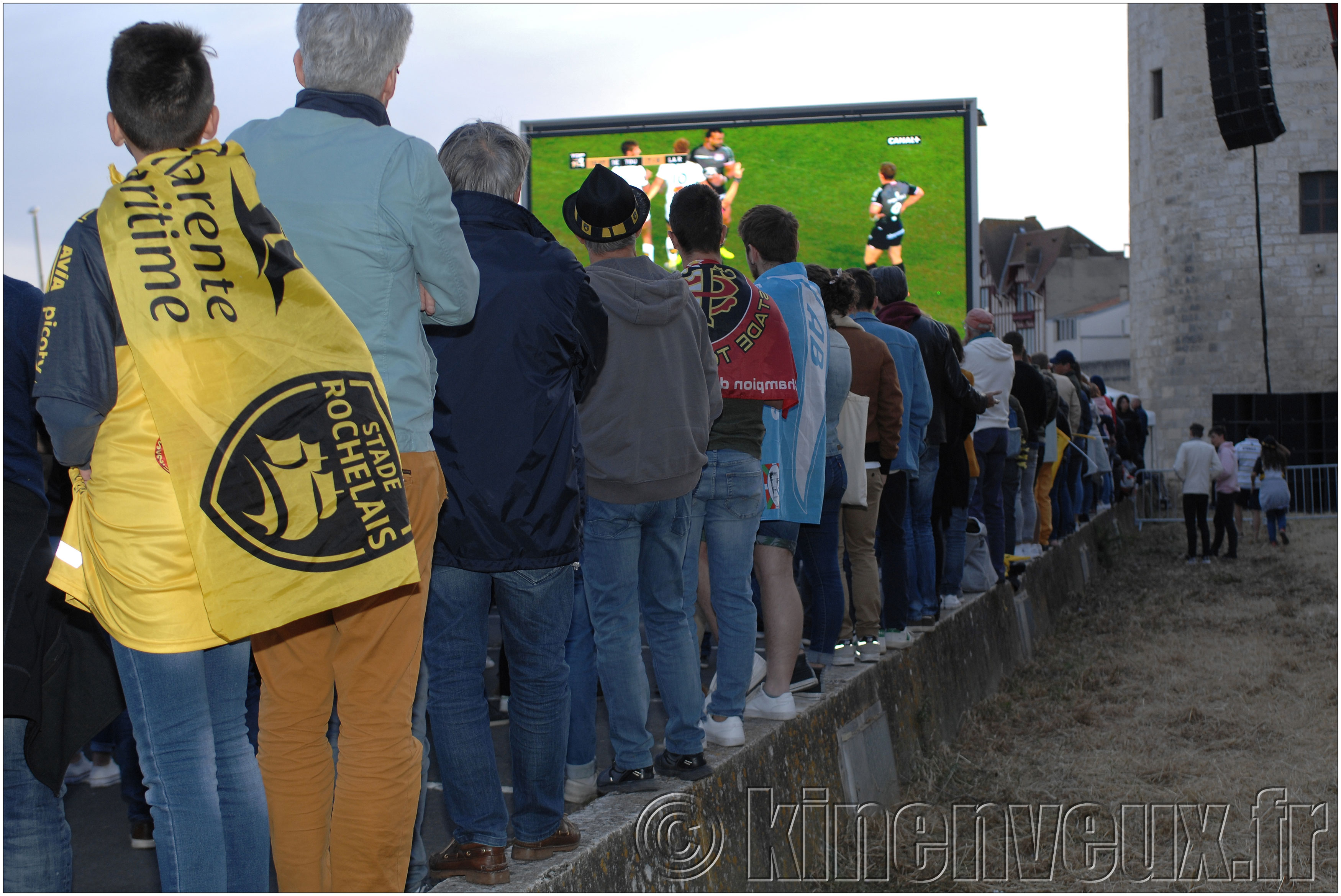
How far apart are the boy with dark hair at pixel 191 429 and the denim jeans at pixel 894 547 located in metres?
4.41

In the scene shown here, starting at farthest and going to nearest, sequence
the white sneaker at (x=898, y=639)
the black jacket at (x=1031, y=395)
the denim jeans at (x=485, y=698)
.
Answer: the black jacket at (x=1031, y=395) → the white sneaker at (x=898, y=639) → the denim jeans at (x=485, y=698)

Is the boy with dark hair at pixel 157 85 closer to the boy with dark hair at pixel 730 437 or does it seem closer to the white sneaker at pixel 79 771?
the boy with dark hair at pixel 730 437

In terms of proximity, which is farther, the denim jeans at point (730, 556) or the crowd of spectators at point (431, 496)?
the denim jeans at point (730, 556)

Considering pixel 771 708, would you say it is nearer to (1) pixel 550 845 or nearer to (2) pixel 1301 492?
(1) pixel 550 845

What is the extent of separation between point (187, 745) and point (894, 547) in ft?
15.2

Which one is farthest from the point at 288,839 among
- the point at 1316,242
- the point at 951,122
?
the point at 1316,242

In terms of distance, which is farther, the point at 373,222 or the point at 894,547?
the point at 894,547

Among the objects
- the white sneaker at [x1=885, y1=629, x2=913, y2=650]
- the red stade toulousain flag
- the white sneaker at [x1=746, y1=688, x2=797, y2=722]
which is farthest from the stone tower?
the red stade toulousain flag

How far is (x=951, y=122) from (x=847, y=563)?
25.2ft

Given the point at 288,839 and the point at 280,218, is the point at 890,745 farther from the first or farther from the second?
the point at 280,218

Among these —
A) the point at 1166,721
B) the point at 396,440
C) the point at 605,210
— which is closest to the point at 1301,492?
the point at 1166,721

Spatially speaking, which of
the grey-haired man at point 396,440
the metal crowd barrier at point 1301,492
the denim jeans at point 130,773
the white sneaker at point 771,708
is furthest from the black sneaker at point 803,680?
the metal crowd barrier at point 1301,492

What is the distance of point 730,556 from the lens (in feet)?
13.5

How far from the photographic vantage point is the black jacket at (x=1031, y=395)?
949cm
